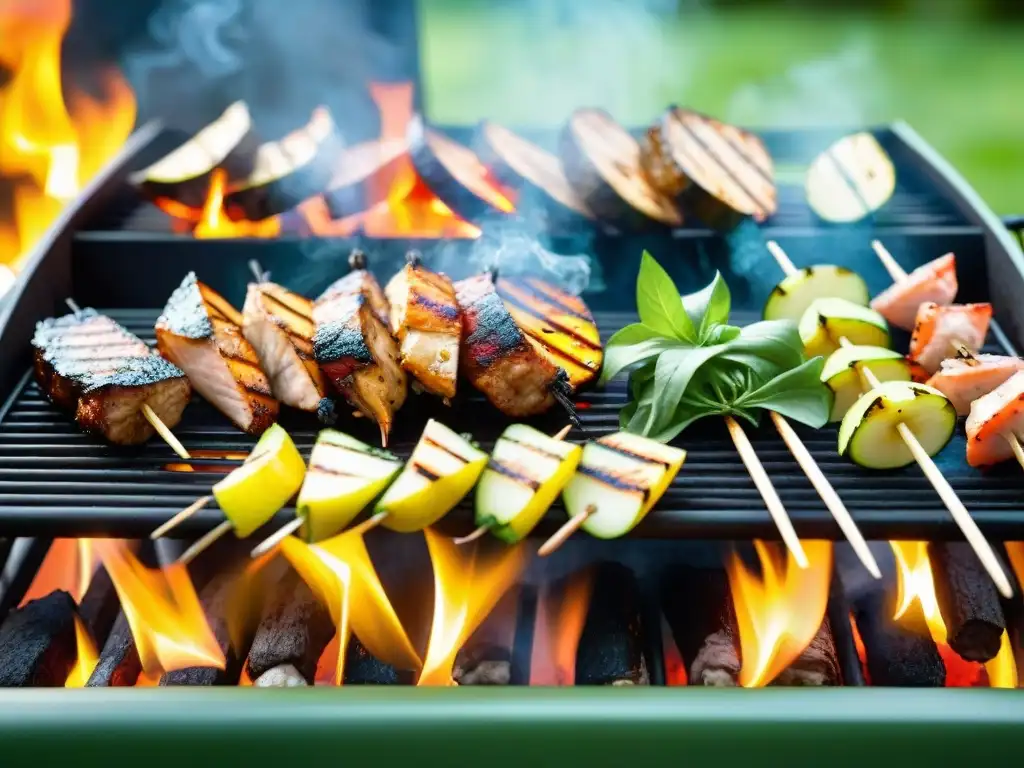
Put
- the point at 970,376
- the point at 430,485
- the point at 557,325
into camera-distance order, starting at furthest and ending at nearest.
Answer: the point at 557,325, the point at 970,376, the point at 430,485

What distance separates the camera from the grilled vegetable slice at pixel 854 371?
259cm

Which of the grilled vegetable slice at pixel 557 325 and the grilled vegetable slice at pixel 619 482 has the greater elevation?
the grilled vegetable slice at pixel 557 325

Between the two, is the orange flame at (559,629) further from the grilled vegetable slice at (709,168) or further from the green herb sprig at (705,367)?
the grilled vegetable slice at (709,168)

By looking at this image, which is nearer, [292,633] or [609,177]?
[292,633]

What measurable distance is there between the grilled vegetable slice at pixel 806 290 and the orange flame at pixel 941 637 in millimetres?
895

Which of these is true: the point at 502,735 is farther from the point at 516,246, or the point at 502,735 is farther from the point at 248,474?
the point at 516,246

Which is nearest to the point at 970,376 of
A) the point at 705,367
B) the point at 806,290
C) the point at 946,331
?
the point at 946,331

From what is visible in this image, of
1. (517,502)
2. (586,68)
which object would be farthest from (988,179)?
(517,502)

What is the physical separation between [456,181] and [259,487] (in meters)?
1.73

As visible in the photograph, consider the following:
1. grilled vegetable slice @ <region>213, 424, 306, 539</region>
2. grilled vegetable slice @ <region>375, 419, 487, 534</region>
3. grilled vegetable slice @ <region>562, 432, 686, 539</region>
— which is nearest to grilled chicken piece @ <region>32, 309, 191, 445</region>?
grilled vegetable slice @ <region>213, 424, 306, 539</region>

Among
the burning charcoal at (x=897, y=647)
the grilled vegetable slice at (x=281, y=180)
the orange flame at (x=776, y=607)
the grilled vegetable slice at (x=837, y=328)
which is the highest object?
the grilled vegetable slice at (x=281, y=180)

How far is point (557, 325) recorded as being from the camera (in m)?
2.79

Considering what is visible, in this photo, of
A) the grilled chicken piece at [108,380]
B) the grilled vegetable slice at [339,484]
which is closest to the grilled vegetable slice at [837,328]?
the grilled vegetable slice at [339,484]

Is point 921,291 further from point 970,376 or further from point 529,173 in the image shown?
point 529,173
